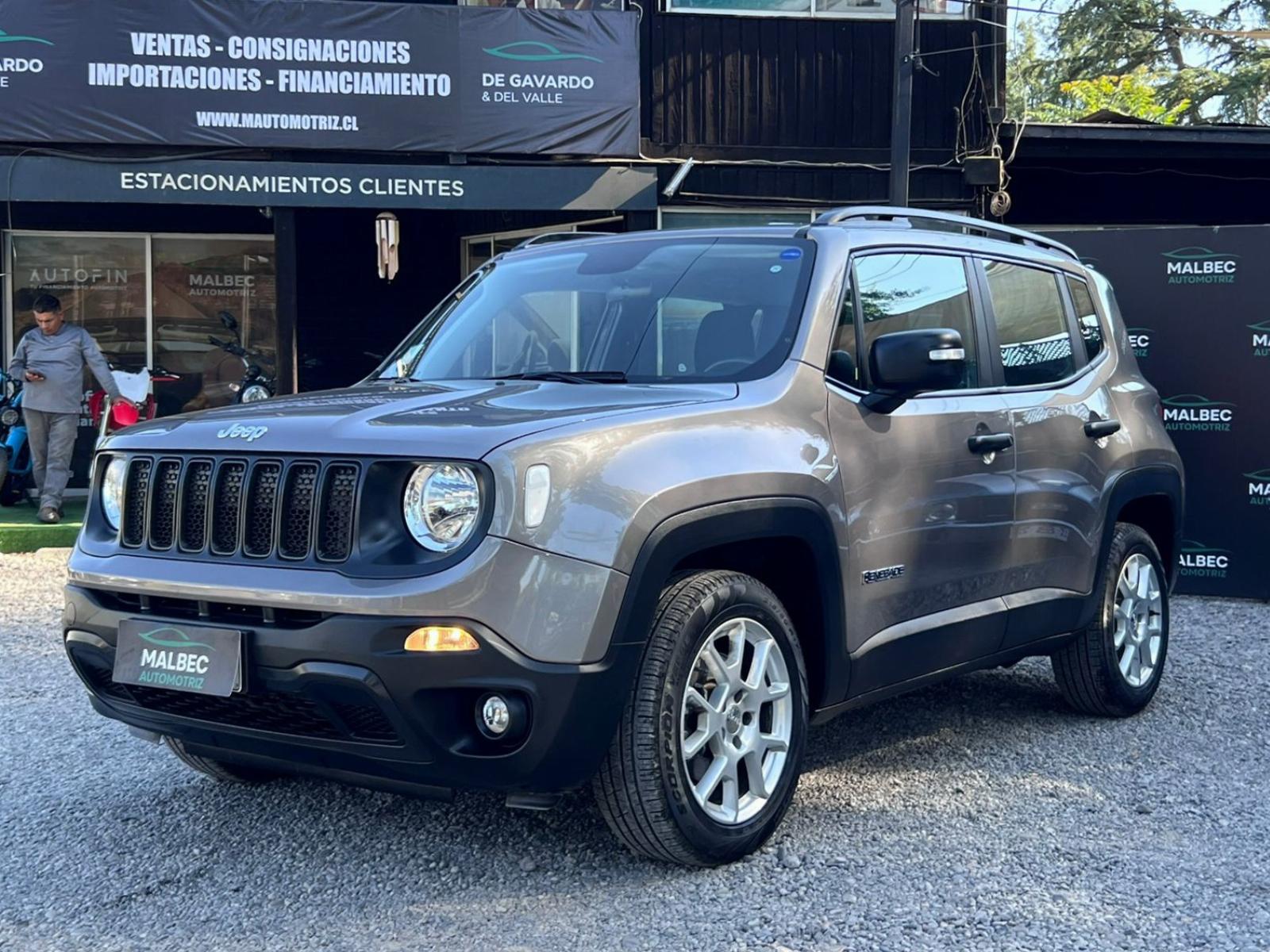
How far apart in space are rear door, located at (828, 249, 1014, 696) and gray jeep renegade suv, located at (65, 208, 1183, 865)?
0.04ft

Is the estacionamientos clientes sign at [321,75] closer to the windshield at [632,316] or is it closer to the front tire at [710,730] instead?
the windshield at [632,316]

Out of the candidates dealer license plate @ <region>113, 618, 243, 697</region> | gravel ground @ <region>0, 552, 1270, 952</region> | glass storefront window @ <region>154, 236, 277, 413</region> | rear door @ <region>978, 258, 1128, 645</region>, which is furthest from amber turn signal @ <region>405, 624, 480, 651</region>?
glass storefront window @ <region>154, 236, 277, 413</region>

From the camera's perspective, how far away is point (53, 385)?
34.4 feet

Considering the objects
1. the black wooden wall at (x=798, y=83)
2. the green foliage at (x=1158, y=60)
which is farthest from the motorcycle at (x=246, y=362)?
the green foliage at (x=1158, y=60)

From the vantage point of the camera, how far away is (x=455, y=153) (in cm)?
1162

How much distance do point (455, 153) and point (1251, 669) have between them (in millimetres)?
7926

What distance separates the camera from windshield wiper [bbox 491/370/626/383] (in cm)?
409

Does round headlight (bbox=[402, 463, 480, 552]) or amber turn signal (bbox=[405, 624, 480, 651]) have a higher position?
round headlight (bbox=[402, 463, 480, 552])

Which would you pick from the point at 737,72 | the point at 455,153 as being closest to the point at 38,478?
the point at 455,153

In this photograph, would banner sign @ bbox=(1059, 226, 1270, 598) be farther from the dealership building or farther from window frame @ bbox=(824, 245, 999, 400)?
window frame @ bbox=(824, 245, 999, 400)

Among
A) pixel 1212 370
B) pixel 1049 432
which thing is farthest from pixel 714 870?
pixel 1212 370

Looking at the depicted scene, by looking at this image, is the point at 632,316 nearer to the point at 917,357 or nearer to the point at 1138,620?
the point at 917,357

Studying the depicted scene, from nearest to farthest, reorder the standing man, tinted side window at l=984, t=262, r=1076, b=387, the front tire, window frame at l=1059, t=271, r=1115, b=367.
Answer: the front tire
tinted side window at l=984, t=262, r=1076, b=387
window frame at l=1059, t=271, r=1115, b=367
the standing man

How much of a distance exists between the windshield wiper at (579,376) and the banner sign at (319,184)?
24.2 feet
